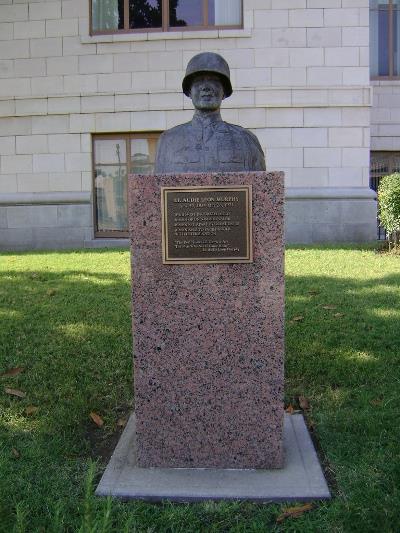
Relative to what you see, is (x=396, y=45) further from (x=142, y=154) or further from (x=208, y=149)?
(x=208, y=149)

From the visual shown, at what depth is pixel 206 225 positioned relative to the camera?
3311 mm

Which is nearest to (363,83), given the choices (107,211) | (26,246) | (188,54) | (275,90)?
(275,90)

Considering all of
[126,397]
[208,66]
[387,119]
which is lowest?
[126,397]

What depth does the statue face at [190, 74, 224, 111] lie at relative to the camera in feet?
12.5

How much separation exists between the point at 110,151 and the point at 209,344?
9.61m

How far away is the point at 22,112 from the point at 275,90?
5.12 meters

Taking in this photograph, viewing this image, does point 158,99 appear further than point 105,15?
No

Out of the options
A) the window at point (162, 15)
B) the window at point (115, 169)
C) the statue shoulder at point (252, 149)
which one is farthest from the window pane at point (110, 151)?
the statue shoulder at point (252, 149)

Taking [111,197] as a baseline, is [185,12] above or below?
above

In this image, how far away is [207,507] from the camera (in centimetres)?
304

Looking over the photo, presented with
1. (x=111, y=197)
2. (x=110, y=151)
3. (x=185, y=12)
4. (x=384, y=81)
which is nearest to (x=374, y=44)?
(x=384, y=81)

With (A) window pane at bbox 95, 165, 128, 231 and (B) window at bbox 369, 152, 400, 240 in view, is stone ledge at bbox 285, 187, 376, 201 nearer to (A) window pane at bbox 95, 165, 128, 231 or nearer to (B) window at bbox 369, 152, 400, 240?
(A) window pane at bbox 95, 165, 128, 231

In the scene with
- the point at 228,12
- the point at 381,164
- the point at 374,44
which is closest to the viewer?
the point at 228,12

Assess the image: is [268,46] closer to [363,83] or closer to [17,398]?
[363,83]
